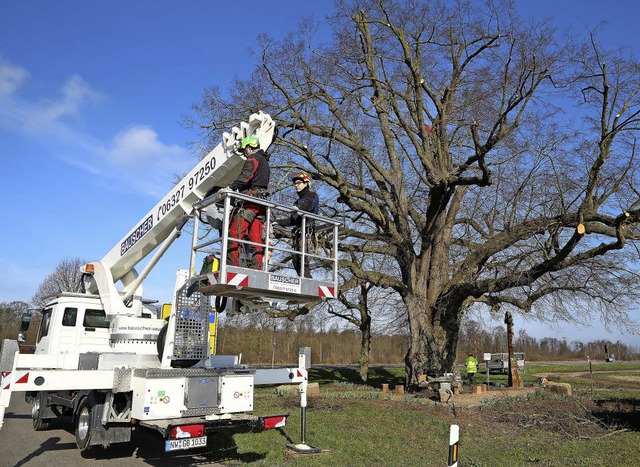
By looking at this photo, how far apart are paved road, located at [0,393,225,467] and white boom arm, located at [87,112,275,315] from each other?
8.49 ft

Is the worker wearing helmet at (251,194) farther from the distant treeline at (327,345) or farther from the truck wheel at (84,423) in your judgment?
the distant treeline at (327,345)

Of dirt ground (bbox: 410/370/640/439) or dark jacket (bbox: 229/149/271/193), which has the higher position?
dark jacket (bbox: 229/149/271/193)

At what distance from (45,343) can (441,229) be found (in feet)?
45.2

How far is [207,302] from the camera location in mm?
8461

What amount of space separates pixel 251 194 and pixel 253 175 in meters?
0.31

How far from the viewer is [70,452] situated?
9172 millimetres

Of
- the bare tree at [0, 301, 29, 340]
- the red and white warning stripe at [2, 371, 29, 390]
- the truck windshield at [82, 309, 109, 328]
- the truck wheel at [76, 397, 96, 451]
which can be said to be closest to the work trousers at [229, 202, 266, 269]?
the red and white warning stripe at [2, 371, 29, 390]

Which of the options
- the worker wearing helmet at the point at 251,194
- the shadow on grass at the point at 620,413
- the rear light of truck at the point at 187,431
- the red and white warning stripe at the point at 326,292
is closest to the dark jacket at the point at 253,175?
the worker wearing helmet at the point at 251,194

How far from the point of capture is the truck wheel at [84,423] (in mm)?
7968

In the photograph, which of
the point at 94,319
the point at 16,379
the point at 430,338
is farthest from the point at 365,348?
the point at 16,379

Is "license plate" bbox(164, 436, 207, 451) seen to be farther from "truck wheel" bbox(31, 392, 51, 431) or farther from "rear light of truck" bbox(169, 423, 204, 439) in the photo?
"truck wheel" bbox(31, 392, 51, 431)

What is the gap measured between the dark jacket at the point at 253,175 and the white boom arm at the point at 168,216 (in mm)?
337

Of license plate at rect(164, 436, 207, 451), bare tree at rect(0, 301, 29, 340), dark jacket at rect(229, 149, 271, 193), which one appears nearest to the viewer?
license plate at rect(164, 436, 207, 451)

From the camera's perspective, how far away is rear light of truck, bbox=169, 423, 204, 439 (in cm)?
640
